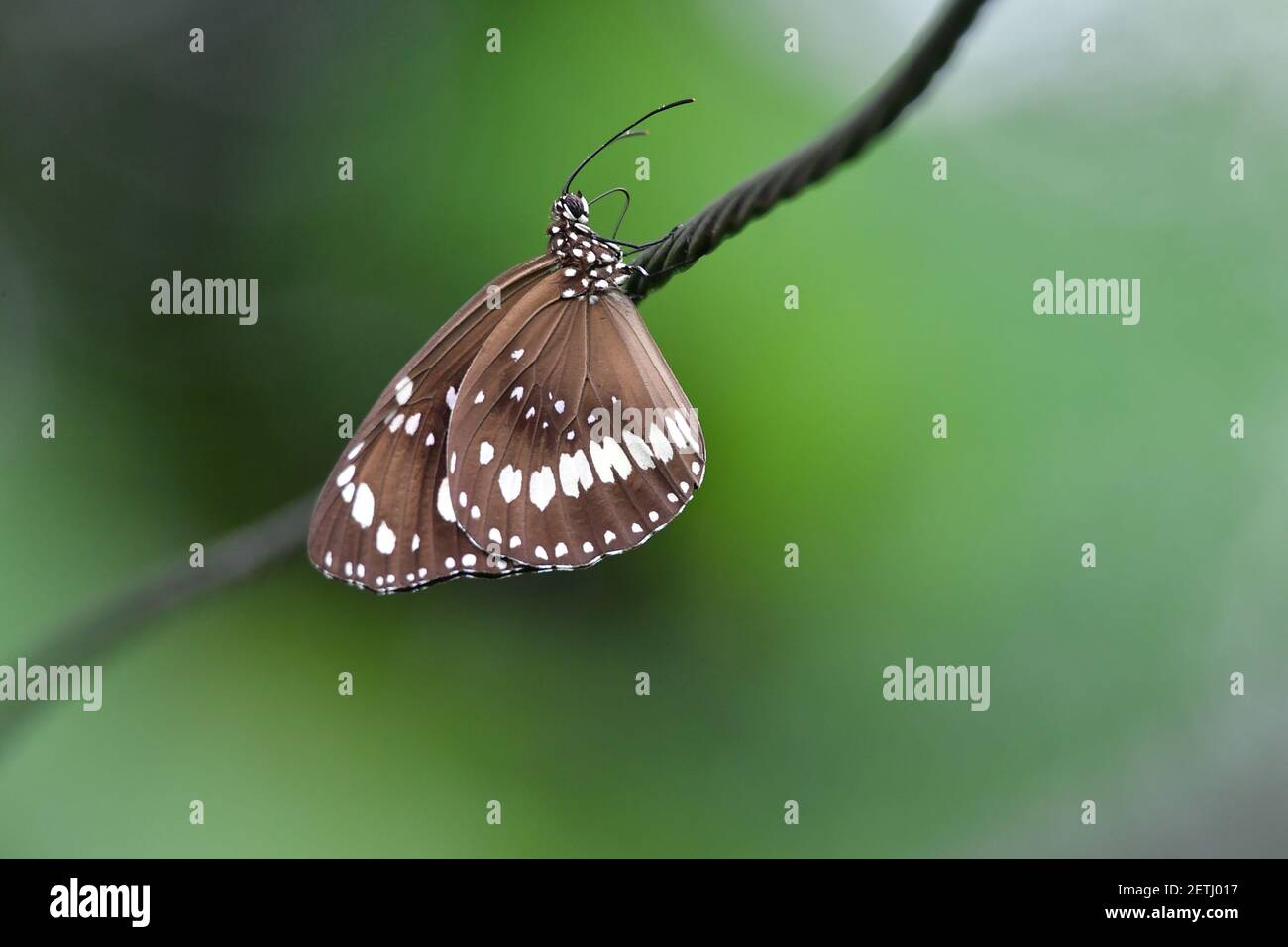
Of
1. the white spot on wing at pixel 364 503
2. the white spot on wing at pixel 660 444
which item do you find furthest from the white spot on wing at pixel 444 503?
the white spot on wing at pixel 660 444

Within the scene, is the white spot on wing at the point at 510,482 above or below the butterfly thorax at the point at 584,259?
below

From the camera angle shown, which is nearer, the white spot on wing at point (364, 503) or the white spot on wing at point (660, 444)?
the white spot on wing at point (660, 444)

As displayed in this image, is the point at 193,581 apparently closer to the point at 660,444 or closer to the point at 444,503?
the point at 444,503

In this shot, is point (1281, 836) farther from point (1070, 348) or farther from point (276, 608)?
point (276, 608)

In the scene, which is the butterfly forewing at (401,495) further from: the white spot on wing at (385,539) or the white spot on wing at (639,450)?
the white spot on wing at (639,450)

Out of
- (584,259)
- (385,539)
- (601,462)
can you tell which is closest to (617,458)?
(601,462)

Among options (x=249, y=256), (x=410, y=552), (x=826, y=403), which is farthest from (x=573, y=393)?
(x=249, y=256)

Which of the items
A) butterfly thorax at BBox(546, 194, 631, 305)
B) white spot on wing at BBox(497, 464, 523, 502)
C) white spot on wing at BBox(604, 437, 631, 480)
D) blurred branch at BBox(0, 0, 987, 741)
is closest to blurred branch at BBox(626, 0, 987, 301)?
blurred branch at BBox(0, 0, 987, 741)
